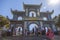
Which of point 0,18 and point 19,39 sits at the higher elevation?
point 0,18

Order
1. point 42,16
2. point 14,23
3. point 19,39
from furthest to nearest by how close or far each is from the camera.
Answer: point 42,16 → point 14,23 → point 19,39

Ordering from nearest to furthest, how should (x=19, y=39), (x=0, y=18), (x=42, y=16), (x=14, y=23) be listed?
(x=19, y=39), (x=0, y=18), (x=14, y=23), (x=42, y=16)

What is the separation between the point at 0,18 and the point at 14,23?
1120 millimetres

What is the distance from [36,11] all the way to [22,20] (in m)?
1.13

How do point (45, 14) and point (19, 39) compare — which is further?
point (45, 14)

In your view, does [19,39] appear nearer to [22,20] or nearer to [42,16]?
[22,20]

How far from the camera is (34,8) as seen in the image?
9.27 metres

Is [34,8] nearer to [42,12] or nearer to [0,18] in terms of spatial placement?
[42,12]

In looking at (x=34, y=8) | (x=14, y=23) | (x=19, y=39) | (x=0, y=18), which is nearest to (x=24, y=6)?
(x=34, y=8)

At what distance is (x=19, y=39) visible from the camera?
4945mm

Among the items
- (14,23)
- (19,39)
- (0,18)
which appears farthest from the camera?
(14,23)

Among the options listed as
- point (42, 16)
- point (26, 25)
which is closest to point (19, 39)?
point (26, 25)

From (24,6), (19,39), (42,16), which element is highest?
(24,6)

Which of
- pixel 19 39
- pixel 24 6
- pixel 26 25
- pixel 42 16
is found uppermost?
pixel 24 6
